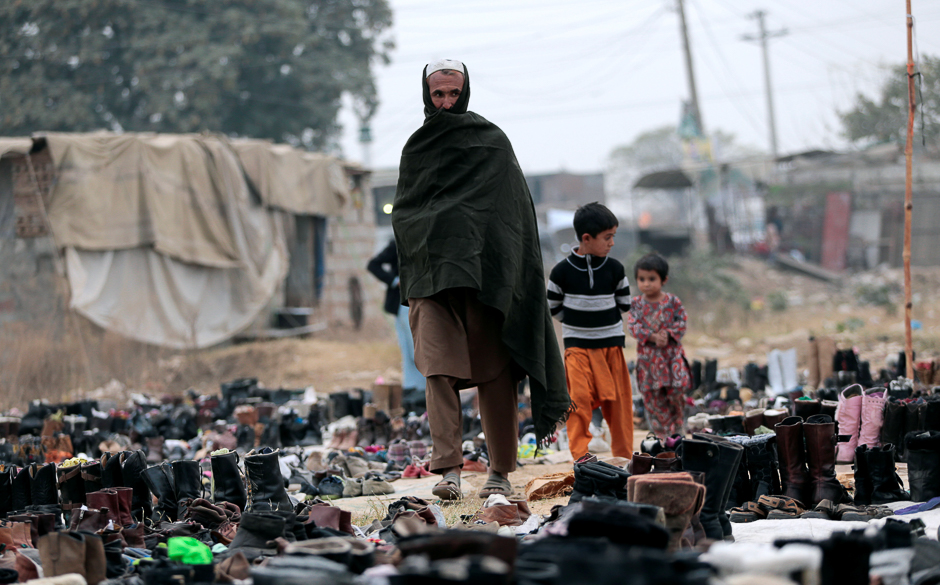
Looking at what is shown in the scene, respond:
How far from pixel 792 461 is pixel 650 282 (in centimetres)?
202

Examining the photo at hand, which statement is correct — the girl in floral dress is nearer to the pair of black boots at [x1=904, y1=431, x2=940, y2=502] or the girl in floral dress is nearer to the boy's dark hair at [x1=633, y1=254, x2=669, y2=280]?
the boy's dark hair at [x1=633, y1=254, x2=669, y2=280]

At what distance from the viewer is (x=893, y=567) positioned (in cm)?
251

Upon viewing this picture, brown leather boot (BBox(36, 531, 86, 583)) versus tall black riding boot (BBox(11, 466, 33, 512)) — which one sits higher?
brown leather boot (BBox(36, 531, 86, 583))

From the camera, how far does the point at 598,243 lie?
5.22 meters

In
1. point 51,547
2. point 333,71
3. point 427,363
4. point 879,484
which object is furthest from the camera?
point 333,71

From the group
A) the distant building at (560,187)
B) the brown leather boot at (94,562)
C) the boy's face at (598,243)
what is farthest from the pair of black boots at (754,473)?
the distant building at (560,187)

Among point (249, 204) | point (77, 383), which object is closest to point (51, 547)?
point (77, 383)

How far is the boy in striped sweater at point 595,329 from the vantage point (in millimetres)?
5141

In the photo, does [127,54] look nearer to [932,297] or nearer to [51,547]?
→ [932,297]

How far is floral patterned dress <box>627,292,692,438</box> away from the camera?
5.70 m

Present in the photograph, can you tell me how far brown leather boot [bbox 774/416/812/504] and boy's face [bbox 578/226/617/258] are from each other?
5.40ft

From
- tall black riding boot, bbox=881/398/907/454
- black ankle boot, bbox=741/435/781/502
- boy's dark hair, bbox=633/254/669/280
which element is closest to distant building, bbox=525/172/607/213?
boy's dark hair, bbox=633/254/669/280

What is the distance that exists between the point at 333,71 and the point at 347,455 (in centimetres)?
1981

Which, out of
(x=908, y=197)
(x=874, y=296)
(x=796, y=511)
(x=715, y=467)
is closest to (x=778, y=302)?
(x=874, y=296)
